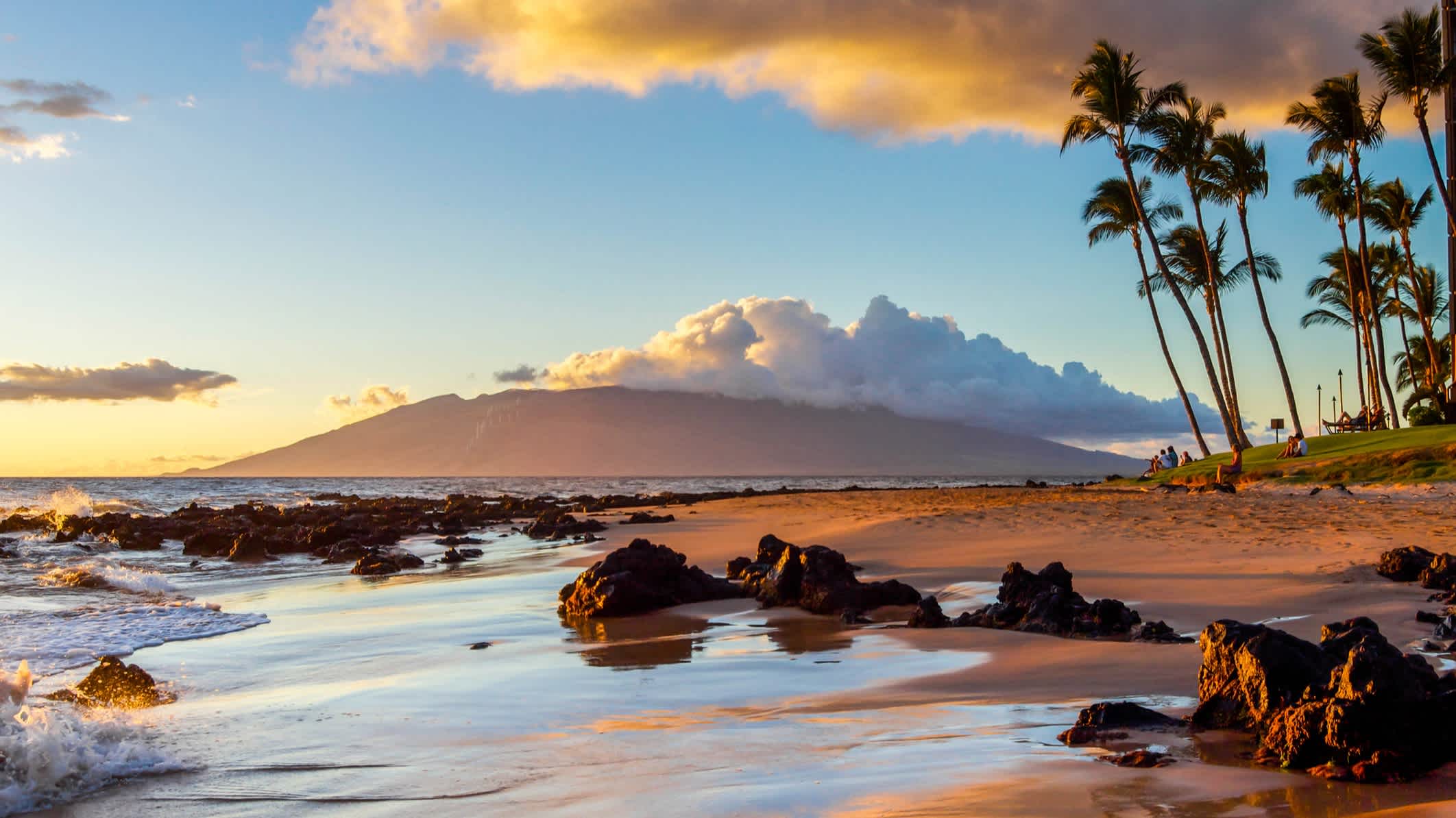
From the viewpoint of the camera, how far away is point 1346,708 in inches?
175

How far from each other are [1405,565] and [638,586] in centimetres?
764

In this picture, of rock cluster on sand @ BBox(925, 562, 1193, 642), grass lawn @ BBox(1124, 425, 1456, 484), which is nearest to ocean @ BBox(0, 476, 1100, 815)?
rock cluster on sand @ BBox(925, 562, 1193, 642)

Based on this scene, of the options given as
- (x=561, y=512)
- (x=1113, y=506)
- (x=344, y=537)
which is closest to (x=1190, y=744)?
(x=1113, y=506)

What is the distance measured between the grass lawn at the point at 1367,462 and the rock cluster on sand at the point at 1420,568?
14894 mm

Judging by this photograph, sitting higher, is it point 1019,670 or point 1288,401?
point 1288,401

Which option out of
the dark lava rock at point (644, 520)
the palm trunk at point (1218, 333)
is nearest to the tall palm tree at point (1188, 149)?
the palm trunk at point (1218, 333)

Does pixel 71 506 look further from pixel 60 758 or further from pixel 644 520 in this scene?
pixel 60 758

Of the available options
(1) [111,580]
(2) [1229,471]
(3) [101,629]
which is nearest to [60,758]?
(3) [101,629]

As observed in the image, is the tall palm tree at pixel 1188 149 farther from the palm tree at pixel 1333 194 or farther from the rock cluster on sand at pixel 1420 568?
the rock cluster on sand at pixel 1420 568

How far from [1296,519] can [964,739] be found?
41.2 feet

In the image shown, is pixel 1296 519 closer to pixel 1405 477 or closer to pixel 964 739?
pixel 1405 477

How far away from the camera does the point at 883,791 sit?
4.39 meters

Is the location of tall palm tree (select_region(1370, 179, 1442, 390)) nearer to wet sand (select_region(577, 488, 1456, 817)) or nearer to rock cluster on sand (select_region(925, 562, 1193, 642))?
wet sand (select_region(577, 488, 1456, 817))

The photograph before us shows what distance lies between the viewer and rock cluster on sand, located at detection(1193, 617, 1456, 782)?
14.3 ft
